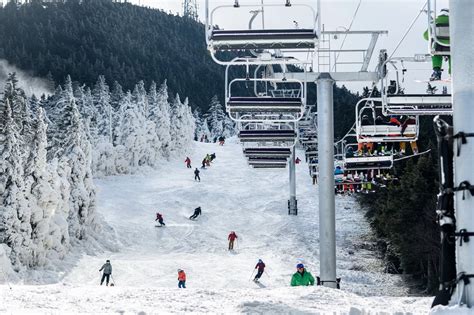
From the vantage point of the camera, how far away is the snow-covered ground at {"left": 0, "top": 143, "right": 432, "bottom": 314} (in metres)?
9.45

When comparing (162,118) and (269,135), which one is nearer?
(269,135)

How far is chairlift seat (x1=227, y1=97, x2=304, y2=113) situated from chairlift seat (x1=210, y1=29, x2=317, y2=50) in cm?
482

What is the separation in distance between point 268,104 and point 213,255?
73.5 ft

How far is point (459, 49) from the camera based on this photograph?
16.9 feet

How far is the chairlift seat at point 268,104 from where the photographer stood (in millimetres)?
14328

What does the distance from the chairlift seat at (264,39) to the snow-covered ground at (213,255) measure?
10.4ft

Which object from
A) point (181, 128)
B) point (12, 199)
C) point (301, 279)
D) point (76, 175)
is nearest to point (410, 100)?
point (301, 279)

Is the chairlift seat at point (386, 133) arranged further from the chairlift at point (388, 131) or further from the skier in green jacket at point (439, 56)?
the skier in green jacket at point (439, 56)

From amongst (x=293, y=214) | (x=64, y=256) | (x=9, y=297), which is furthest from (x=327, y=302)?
(x=293, y=214)

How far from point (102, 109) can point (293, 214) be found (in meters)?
31.4

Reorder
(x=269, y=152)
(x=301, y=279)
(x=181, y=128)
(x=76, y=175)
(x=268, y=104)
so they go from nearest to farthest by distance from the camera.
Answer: (x=301, y=279) → (x=268, y=104) → (x=269, y=152) → (x=76, y=175) → (x=181, y=128)

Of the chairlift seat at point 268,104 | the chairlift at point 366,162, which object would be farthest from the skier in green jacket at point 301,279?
the chairlift at point 366,162

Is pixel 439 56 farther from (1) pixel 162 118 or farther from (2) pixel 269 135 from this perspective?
(1) pixel 162 118

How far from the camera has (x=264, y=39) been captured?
926 cm
